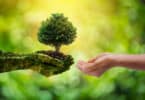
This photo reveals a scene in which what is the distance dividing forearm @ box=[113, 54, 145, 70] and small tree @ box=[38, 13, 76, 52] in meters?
0.19

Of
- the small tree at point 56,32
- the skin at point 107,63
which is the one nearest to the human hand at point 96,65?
the skin at point 107,63

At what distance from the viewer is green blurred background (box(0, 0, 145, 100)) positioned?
1768 mm

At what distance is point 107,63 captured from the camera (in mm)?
Answer: 1814

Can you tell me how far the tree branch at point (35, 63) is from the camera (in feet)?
5.75

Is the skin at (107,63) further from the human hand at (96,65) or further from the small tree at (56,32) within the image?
the small tree at (56,32)

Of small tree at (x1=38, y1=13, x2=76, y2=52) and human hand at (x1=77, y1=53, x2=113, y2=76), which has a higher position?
small tree at (x1=38, y1=13, x2=76, y2=52)

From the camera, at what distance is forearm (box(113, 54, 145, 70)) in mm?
1800

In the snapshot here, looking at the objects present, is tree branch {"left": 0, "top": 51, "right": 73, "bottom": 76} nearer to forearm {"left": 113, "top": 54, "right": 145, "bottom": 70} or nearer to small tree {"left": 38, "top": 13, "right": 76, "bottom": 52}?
small tree {"left": 38, "top": 13, "right": 76, "bottom": 52}

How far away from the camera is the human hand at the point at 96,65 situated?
1.80m

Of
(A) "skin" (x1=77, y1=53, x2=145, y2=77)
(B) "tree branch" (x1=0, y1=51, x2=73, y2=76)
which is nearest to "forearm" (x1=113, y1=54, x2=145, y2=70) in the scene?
(A) "skin" (x1=77, y1=53, x2=145, y2=77)

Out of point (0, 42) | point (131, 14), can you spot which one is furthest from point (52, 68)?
point (131, 14)

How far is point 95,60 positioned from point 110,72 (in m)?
0.07

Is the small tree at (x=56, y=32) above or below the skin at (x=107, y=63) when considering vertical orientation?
above

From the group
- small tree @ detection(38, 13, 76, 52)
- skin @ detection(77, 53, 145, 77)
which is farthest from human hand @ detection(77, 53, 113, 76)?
small tree @ detection(38, 13, 76, 52)
